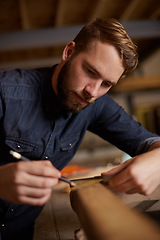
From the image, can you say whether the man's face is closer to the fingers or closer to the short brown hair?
the short brown hair

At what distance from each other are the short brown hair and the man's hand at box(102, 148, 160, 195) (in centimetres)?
60

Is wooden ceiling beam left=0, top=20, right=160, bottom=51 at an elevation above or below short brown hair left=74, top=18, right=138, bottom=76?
below

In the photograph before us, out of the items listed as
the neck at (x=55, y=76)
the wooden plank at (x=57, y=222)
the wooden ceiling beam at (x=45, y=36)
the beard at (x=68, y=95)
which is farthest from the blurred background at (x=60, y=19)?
the beard at (x=68, y=95)

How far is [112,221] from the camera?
576 mm

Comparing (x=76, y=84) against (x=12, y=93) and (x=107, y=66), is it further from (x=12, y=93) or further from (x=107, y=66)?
(x=12, y=93)

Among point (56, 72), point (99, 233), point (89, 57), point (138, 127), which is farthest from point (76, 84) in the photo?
point (99, 233)

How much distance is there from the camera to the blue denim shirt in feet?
4.78

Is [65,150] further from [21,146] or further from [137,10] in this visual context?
[137,10]

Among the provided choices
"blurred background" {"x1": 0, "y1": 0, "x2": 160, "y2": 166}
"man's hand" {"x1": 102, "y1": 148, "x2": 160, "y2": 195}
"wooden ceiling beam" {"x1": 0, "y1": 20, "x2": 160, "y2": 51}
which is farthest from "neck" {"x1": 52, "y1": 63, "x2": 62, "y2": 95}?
"wooden ceiling beam" {"x1": 0, "y1": 20, "x2": 160, "y2": 51}

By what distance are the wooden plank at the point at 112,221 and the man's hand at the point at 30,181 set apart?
0.13m

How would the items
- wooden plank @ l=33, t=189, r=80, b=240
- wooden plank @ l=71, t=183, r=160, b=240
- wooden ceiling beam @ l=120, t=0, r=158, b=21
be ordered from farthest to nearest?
wooden ceiling beam @ l=120, t=0, r=158, b=21
wooden plank @ l=33, t=189, r=80, b=240
wooden plank @ l=71, t=183, r=160, b=240

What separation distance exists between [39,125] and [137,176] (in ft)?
2.32

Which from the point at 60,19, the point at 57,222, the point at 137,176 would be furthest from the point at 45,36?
the point at 137,176

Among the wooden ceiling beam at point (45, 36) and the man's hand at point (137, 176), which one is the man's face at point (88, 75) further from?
the wooden ceiling beam at point (45, 36)
